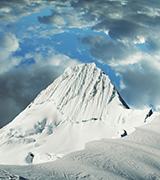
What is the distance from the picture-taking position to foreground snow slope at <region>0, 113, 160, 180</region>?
60.2 ft

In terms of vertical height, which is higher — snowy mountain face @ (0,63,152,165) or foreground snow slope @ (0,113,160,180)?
foreground snow slope @ (0,113,160,180)

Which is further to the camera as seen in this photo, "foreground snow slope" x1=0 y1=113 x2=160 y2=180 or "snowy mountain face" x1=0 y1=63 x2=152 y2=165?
"snowy mountain face" x1=0 y1=63 x2=152 y2=165

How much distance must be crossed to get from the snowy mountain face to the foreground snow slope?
37.6 metres

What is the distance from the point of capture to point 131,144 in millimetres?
35250

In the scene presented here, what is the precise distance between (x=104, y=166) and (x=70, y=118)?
68.6m

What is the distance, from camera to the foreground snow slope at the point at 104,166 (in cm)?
1834

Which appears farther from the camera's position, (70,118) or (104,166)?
(70,118)

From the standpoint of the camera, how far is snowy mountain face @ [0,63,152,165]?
7412cm

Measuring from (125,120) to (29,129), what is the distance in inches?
1799

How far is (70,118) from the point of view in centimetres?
9094

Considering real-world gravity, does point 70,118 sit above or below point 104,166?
below

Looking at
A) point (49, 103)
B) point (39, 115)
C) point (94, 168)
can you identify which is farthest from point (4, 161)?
point (94, 168)

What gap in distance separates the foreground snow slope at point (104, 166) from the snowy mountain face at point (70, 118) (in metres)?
37.6

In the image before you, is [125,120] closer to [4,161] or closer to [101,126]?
[101,126]
